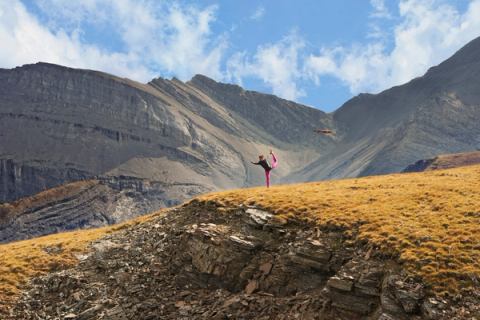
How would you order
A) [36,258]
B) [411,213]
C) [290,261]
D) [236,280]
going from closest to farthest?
[290,261] → [236,280] → [411,213] → [36,258]

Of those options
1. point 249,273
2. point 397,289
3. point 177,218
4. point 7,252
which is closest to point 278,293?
point 249,273

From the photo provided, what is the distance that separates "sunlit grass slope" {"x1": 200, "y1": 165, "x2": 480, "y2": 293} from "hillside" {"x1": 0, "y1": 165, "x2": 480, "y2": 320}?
0.22ft

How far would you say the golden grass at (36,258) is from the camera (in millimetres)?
33312

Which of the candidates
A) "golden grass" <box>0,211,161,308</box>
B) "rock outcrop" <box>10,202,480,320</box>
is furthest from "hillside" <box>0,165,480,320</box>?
"golden grass" <box>0,211,161,308</box>

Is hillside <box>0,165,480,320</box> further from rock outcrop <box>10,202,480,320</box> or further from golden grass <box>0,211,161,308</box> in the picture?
golden grass <box>0,211,161,308</box>

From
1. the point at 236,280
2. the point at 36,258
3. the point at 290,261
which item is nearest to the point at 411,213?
the point at 290,261

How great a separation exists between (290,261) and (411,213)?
321 inches

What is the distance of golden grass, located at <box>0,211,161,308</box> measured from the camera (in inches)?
1312

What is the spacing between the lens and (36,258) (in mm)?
36656

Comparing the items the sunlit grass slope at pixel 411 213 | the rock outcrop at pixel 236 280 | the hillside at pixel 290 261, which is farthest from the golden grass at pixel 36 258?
the sunlit grass slope at pixel 411 213

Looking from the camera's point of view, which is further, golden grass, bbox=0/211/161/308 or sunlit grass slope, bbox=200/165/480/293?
golden grass, bbox=0/211/161/308

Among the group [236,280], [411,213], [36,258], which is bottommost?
[236,280]

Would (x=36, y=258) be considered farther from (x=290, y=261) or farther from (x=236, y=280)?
(x=290, y=261)

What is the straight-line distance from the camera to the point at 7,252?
39406 mm
